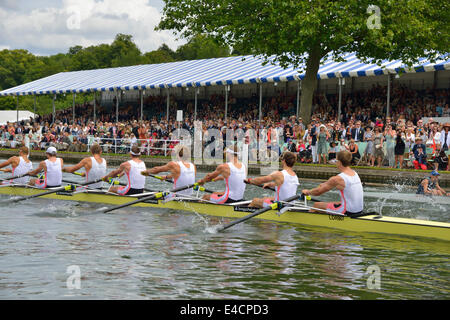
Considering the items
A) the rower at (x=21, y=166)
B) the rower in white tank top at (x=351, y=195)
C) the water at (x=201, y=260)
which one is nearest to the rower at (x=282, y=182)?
the water at (x=201, y=260)

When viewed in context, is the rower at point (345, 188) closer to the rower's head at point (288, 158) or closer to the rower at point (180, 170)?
the rower's head at point (288, 158)

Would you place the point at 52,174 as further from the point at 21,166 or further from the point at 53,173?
the point at 21,166

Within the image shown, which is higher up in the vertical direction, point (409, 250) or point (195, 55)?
point (195, 55)

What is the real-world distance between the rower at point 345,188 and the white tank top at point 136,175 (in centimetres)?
485

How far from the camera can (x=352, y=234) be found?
487 inches

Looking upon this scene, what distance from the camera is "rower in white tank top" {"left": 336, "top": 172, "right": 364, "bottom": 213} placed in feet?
39.5

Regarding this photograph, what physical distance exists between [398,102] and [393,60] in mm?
2678

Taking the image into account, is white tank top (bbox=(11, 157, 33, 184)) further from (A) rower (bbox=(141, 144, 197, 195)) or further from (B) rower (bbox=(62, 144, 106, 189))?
(A) rower (bbox=(141, 144, 197, 195))

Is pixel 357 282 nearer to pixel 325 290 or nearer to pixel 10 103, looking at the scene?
pixel 325 290

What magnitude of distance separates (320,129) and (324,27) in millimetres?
4413

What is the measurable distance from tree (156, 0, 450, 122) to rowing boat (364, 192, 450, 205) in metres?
8.03

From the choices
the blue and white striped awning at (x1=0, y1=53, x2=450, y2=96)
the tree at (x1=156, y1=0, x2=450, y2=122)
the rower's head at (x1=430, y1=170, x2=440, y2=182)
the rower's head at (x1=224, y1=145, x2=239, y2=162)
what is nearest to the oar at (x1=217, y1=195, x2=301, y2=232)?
the rower's head at (x1=224, y1=145, x2=239, y2=162)

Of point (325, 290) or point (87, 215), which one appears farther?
point (87, 215)

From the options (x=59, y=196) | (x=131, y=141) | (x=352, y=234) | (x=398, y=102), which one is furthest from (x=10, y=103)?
(x=352, y=234)
